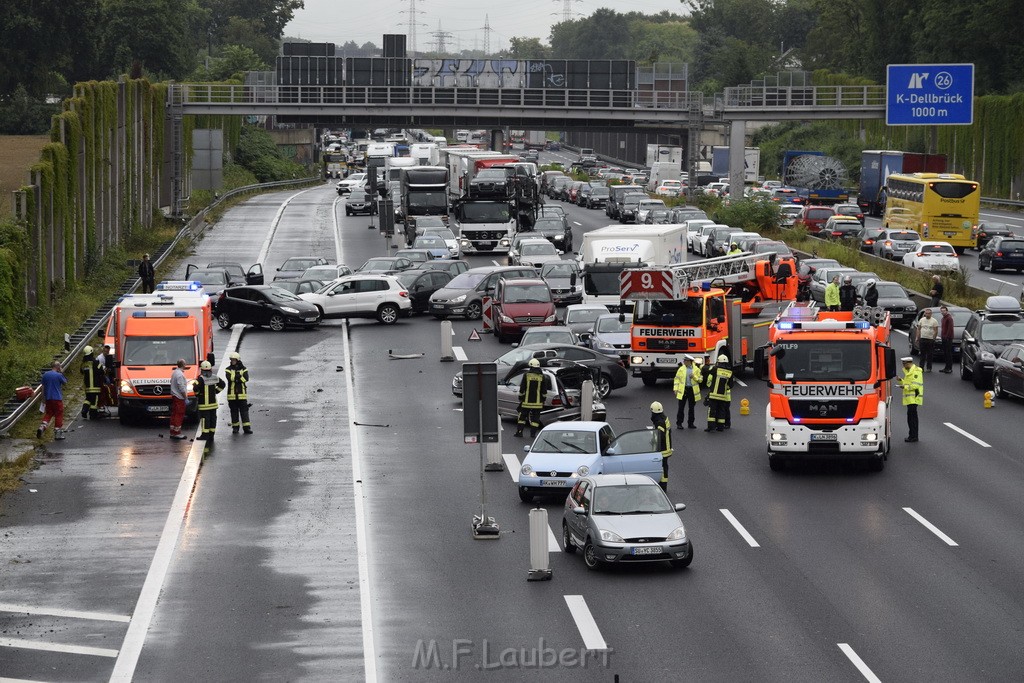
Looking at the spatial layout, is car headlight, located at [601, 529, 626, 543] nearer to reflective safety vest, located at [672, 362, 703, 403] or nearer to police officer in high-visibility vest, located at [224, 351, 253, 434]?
reflective safety vest, located at [672, 362, 703, 403]

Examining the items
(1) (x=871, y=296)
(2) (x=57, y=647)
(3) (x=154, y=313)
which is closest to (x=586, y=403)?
(3) (x=154, y=313)

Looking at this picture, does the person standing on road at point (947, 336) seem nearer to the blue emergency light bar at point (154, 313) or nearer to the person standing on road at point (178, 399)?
the blue emergency light bar at point (154, 313)

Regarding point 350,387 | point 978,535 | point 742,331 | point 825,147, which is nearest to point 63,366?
point 350,387

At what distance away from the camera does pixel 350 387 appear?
4131 cm

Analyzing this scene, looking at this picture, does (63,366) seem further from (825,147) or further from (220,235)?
(825,147)

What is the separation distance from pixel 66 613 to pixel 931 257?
145 ft

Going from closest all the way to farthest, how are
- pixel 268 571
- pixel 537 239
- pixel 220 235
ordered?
pixel 268 571 → pixel 537 239 → pixel 220 235

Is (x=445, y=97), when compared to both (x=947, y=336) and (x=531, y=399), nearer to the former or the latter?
(x=947, y=336)

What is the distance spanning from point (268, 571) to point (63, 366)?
18781 mm

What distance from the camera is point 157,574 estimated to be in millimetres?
24141

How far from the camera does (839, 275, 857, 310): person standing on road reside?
156 feet

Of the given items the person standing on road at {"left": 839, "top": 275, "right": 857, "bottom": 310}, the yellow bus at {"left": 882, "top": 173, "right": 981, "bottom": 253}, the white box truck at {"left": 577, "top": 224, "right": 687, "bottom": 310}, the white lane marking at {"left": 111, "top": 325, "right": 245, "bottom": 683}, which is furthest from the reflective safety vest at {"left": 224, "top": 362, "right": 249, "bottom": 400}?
the yellow bus at {"left": 882, "top": 173, "right": 981, "bottom": 253}

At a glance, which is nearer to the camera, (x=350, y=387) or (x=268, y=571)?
(x=268, y=571)

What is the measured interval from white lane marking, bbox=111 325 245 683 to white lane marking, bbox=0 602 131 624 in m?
0.22
